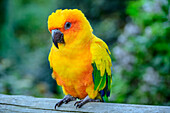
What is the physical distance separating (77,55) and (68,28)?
0.71 feet

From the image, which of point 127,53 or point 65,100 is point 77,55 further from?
point 127,53

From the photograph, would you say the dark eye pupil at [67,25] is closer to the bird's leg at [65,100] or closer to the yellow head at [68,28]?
the yellow head at [68,28]

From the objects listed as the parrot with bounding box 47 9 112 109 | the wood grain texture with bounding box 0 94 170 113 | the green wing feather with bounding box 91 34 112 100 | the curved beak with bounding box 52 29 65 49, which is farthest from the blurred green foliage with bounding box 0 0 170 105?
the curved beak with bounding box 52 29 65 49

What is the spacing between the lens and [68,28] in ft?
5.01

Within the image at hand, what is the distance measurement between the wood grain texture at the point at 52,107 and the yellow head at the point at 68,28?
476 mm

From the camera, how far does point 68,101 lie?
1.71 metres

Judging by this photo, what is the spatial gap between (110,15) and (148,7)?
238cm

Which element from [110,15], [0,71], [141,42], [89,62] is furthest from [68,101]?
[110,15]

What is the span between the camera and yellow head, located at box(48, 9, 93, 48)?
1482 millimetres

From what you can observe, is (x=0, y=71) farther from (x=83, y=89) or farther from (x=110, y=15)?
(x=110, y=15)

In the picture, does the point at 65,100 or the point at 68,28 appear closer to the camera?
the point at 68,28

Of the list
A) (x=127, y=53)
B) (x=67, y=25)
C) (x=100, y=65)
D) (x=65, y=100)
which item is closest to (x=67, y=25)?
(x=67, y=25)

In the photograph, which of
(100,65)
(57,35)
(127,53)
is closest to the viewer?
(57,35)

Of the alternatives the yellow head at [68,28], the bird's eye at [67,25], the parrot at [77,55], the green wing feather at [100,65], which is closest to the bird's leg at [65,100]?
the parrot at [77,55]
